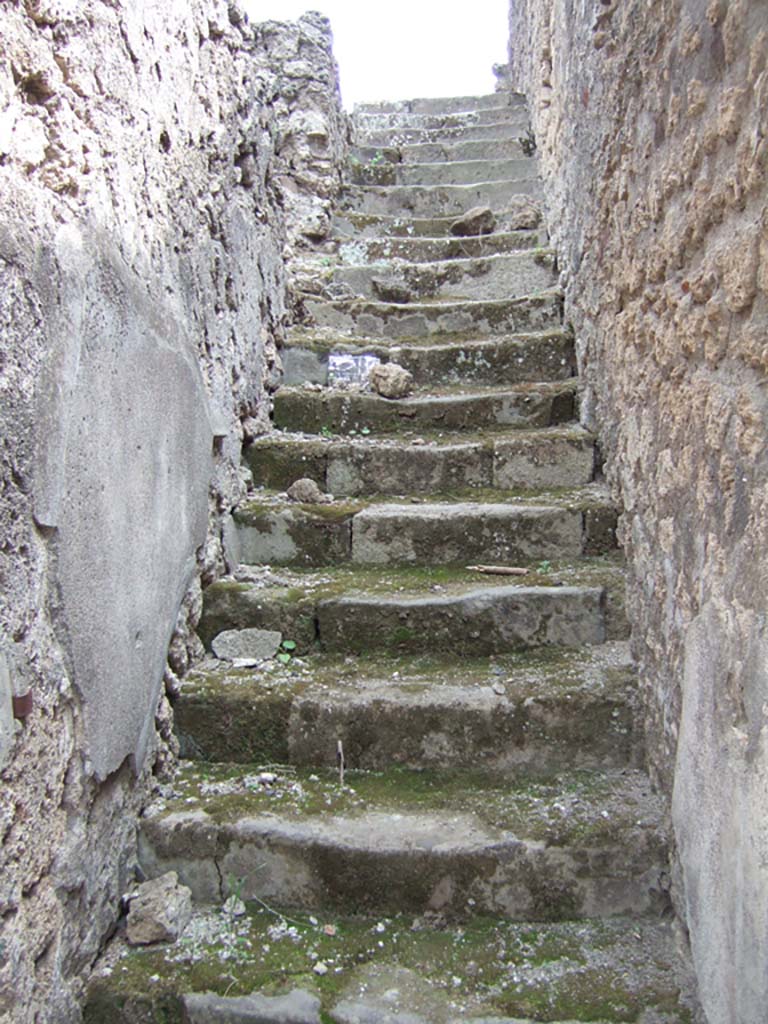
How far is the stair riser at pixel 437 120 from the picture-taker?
5.88 meters

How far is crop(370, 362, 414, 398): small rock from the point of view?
3047 mm

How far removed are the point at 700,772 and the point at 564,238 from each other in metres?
2.66

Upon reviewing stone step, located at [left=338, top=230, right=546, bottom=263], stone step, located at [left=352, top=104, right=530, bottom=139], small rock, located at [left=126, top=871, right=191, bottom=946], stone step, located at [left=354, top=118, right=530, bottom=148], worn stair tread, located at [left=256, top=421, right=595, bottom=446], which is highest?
stone step, located at [left=352, top=104, right=530, bottom=139]

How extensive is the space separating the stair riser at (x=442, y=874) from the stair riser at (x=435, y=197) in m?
4.01

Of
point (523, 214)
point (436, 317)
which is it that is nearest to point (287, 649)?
point (436, 317)

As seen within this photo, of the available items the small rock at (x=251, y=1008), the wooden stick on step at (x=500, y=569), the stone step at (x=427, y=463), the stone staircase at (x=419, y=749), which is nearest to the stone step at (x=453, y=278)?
the stone staircase at (x=419, y=749)

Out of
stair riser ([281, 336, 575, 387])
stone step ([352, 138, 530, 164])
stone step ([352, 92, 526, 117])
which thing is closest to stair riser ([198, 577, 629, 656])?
stair riser ([281, 336, 575, 387])

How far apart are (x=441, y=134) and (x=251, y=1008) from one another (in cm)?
597

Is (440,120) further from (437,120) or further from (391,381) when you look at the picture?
(391,381)

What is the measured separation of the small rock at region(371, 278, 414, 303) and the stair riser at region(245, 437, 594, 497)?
1.41 meters

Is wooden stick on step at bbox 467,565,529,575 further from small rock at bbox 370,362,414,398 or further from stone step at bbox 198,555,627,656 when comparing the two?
small rock at bbox 370,362,414,398

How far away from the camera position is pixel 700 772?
1.34 metres

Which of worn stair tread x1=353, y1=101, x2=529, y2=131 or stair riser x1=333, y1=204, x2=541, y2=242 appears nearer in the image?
stair riser x1=333, y1=204, x2=541, y2=242

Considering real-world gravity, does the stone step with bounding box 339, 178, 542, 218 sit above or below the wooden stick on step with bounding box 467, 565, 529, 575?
above
